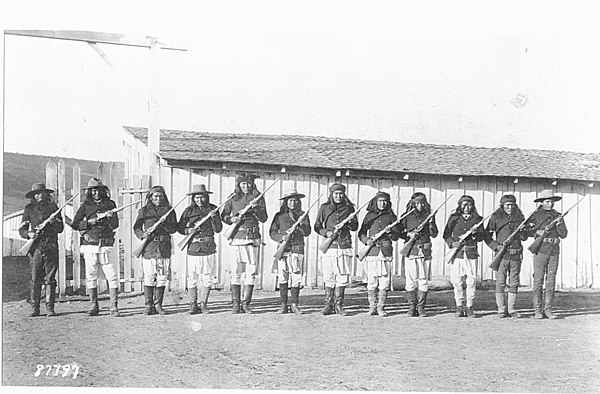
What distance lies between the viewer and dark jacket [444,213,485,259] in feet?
26.8

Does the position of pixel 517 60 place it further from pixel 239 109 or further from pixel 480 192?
pixel 239 109

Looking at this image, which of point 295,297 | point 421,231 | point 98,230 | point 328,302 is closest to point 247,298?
point 295,297

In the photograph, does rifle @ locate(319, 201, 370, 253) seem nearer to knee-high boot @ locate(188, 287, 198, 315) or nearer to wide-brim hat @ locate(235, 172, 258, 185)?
wide-brim hat @ locate(235, 172, 258, 185)

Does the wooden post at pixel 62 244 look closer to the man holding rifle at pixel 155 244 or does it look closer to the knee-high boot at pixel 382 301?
the man holding rifle at pixel 155 244

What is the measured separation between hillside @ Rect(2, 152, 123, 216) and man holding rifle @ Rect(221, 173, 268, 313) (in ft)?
4.33

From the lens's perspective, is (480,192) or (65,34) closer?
(65,34)

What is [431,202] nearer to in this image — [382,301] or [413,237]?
[413,237]

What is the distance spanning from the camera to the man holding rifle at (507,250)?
8148 mm

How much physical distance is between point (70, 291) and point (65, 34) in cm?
287

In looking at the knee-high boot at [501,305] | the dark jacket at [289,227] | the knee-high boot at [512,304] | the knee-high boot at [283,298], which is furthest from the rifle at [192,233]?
the knee-high boot at [512,304]

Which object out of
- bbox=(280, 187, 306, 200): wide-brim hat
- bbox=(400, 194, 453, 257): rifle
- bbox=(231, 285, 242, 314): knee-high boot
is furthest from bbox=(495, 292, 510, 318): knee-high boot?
bbox=(231, 285, 242, 314): knee-high boot

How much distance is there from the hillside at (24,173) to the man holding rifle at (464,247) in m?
3.82

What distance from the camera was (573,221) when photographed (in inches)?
327

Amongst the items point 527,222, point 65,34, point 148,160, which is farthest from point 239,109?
point 527,222
